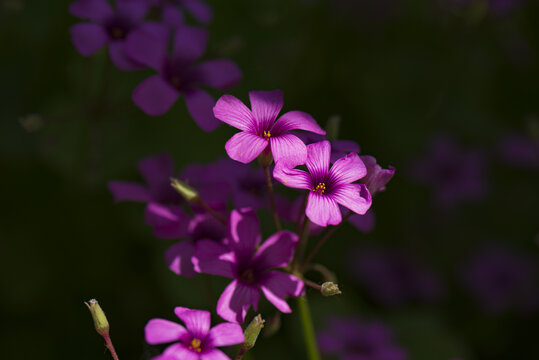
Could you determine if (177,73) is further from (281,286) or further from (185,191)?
(281,286)

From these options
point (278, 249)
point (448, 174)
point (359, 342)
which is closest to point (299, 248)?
point (278, 249)

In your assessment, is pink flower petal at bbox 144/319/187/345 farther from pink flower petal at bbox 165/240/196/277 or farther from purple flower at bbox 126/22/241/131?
purple flower at bbox 126/22/241/131

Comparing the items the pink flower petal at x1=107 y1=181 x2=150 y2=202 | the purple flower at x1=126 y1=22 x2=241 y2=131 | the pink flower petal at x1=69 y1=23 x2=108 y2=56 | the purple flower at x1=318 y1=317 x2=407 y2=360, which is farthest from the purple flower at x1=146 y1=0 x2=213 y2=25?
the purple flower at x1=318 y1=317 x2=407 y2=360

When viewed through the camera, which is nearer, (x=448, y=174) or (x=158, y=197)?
(x=158, y=197)

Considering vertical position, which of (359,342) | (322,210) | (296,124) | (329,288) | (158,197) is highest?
Answer: (296,124)

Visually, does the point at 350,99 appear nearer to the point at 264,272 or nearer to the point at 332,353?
the point at 332,353

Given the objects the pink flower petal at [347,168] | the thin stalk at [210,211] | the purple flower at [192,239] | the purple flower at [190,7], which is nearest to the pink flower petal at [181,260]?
the purple flower at [192,239]
